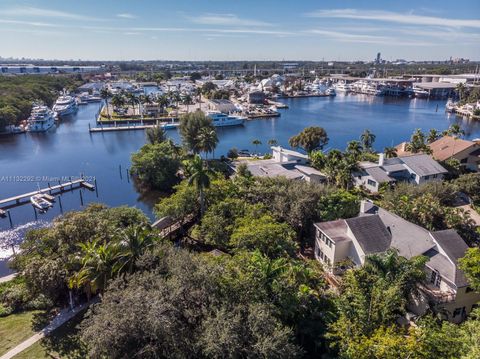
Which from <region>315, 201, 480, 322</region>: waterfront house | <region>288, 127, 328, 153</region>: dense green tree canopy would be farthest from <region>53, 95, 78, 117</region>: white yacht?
<region>315, 201, 480, 322</region>: waterfront house

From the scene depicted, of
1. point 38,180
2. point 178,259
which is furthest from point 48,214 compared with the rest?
point 178,259

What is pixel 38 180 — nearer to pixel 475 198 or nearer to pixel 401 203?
pixel 401 203

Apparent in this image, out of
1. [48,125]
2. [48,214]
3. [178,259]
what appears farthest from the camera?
[48,125]

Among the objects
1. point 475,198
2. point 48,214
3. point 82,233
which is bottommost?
point 48,214

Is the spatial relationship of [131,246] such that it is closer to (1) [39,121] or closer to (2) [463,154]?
(2) [463,154]

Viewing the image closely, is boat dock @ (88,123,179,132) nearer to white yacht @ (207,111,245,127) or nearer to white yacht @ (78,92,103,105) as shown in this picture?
white yacht @ (207,111,245,127)

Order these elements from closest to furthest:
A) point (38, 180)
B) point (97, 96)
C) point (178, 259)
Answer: point (178, 259) → point (38, 180) → point (97, 96)

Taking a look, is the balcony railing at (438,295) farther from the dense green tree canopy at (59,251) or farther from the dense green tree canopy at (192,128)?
the dense green tree canopy at (192,128)
